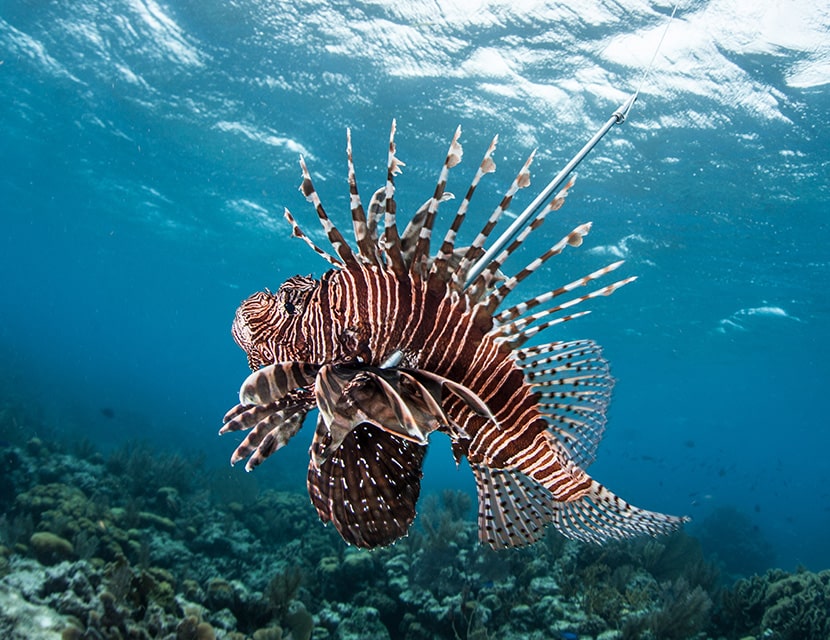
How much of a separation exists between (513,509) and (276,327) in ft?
5.01

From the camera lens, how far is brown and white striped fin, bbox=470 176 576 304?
207cm

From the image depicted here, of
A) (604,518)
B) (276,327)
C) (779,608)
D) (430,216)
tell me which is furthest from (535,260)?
(779,608)

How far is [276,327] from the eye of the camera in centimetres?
215

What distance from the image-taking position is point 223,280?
3722cm

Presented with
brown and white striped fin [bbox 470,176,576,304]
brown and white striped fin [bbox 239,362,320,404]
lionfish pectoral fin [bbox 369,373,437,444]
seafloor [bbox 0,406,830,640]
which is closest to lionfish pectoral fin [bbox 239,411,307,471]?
brown and white striped fin [bbox 239,362,320,404]

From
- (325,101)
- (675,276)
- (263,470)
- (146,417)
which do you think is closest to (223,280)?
(146,417)

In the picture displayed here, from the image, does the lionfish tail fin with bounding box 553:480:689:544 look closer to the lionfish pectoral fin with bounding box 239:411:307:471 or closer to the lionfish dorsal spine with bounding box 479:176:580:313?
the lionfish dorsal spine with bounding box 479:176:580:313

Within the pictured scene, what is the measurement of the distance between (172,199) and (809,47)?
24.2 metres

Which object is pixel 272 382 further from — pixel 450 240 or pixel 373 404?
pixel 450 240

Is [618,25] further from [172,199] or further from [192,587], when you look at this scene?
[172,199]

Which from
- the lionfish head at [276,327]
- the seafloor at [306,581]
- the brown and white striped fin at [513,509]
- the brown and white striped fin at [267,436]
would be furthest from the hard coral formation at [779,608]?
the lionfish head at [276,327]

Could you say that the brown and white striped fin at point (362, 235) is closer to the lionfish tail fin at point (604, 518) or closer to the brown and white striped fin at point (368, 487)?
the brown and white striped fin at point (368, 487)

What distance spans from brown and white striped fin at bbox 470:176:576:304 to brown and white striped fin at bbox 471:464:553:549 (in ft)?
3.14

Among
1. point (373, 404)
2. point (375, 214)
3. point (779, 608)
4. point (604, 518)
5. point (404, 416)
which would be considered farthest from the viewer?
point (779, 608)
